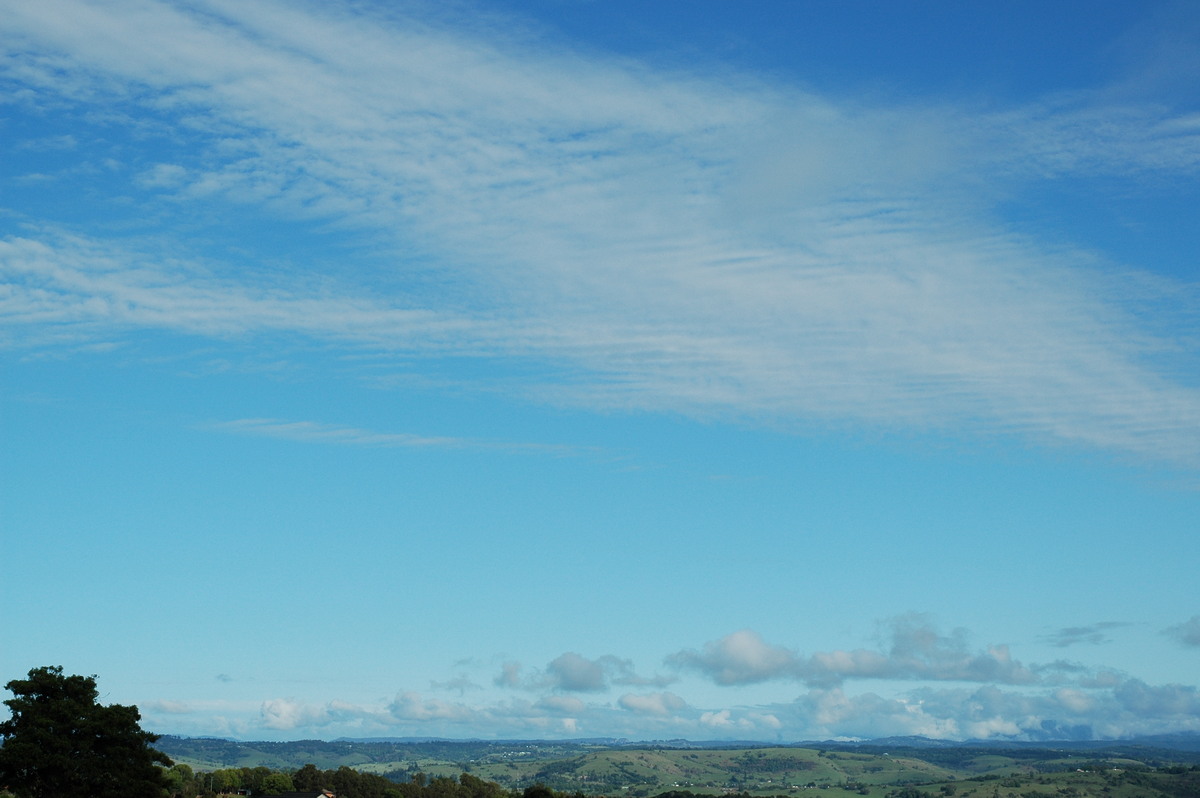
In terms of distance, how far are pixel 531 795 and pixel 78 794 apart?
96843 mm

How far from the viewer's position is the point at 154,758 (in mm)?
105500

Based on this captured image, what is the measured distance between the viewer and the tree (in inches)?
3760

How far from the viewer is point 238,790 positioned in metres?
194

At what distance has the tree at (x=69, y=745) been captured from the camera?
9550cm

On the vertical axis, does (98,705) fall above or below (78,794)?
above

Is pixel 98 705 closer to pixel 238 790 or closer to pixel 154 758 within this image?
pixel 154 758

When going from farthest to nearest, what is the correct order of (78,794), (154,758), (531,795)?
(531,795) → (154,758) → (78,794)

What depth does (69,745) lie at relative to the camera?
9675 cm

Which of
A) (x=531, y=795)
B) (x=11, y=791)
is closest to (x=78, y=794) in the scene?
(x=11, y=791)

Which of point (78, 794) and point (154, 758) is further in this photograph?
point (154, 758)

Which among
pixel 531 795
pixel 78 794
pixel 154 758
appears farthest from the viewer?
pixel 531 795

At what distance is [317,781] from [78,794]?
101 metres

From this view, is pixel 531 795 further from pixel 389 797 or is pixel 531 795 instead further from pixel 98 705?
pixel 98 705

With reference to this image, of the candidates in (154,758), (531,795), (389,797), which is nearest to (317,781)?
(389,797)
